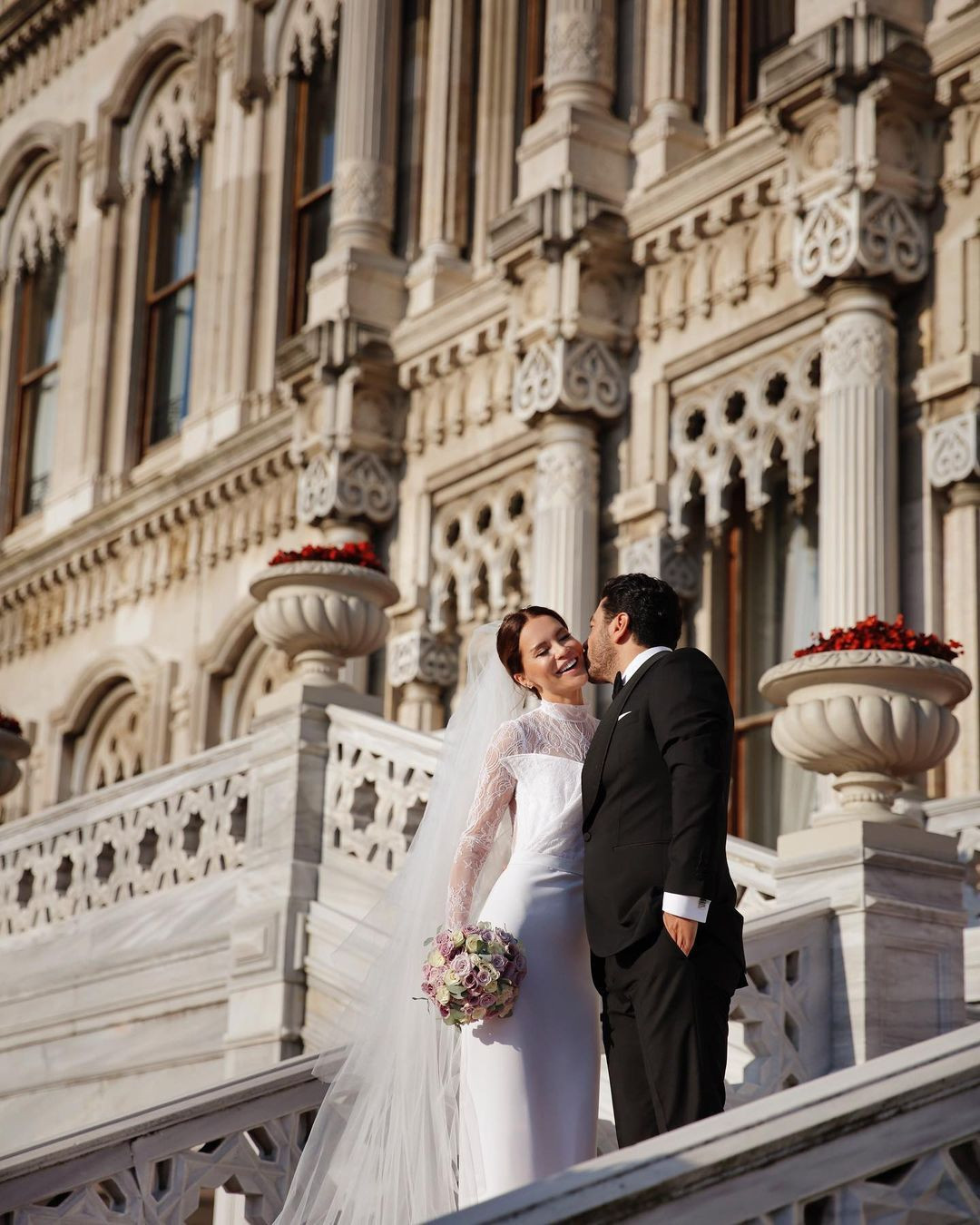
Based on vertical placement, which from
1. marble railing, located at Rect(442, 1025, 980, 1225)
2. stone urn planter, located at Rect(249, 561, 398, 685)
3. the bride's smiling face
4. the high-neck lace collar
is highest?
stone urn planter, located at Rect(249, 561, 398, 685)

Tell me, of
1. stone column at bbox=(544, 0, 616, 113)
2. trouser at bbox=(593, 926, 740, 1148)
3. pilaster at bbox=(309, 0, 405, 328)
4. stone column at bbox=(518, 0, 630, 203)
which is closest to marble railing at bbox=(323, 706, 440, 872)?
trouser at bbox=(593, 926, 740, 1148)

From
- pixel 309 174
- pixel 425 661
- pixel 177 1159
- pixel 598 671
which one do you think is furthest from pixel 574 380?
pixel 598 671

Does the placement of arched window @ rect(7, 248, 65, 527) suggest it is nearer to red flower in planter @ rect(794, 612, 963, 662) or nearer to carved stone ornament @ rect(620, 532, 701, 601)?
carved stone ornament @ rect(620, 532, 701, 601)

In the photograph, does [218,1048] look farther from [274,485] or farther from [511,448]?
[274,485]

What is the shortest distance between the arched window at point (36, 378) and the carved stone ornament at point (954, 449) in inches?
481

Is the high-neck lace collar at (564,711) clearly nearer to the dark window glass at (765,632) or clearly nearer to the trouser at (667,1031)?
the trouser at (667,1031)

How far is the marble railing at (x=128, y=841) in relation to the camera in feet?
32.6

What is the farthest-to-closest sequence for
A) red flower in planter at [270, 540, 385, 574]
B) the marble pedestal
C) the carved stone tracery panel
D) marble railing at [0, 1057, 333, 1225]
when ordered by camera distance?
the carved stone tracery panel < red flower in planter at [270, 540, 385, 574] < the marble pedestal < marble railing at [0, 1057, 333, 1225]

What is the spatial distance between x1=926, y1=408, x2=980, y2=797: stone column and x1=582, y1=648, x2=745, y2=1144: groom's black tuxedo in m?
6.16

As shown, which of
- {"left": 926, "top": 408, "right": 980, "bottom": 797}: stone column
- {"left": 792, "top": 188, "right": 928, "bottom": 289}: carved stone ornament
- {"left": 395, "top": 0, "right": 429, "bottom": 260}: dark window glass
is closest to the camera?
{"left": 926, "top": 408, "right": 980, "bottom": 797}: stone column

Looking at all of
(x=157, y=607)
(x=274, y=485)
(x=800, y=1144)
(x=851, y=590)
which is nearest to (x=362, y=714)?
(x=851, y=590)

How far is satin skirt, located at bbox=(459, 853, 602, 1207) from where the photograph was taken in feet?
16.2

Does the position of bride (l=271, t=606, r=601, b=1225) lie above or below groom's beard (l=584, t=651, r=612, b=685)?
below

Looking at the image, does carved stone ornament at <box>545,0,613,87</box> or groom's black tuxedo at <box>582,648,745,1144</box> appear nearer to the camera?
groom's black tuxedo at <box>582,648,745,1144</box>
